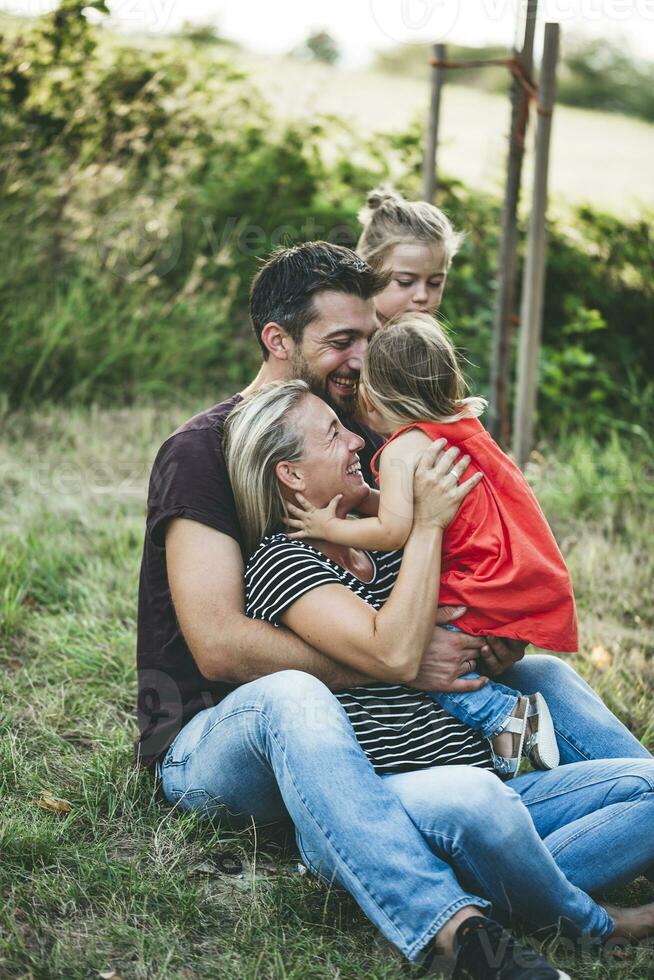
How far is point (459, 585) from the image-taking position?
8.16 feet

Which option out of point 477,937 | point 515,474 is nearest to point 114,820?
point 477,937

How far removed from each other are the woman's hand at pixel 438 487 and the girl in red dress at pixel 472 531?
0.02 meters

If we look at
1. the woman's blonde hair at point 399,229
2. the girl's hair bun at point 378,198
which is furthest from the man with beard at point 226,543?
the girl's hair bun at point 378,198

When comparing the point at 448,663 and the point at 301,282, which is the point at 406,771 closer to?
the point at 448,663

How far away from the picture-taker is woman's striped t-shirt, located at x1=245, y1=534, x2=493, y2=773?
234 centimetres

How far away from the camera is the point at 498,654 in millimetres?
2541

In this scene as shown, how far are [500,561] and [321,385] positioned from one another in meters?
0.77

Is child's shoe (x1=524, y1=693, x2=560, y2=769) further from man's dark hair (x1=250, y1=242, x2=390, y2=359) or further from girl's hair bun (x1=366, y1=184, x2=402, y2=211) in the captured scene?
girl's hair bun (x1=366, y1=184, x2=402, y2=211)

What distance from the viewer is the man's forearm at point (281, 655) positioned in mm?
2369

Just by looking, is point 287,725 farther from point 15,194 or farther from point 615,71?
point 615,71

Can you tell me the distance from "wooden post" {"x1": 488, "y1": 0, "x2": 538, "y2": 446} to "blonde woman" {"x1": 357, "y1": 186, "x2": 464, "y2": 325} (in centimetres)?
162

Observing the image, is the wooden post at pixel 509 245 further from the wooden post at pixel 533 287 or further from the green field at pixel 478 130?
the green field at pixel 478 130

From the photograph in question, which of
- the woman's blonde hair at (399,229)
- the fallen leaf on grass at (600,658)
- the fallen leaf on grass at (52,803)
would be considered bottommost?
the fallen leaf on grass at (600,658)

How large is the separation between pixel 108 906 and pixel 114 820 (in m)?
0.36
